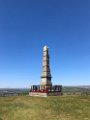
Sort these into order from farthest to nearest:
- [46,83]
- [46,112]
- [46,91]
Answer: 1. [46,83]
2. [46,91]
3. [46,112]

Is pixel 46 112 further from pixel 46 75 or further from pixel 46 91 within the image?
pixel 46 75

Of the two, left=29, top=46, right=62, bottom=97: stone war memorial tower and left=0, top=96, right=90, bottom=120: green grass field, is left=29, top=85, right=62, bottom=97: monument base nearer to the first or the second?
left=29, top=46, right=62, bottom=97: stone war memorial tower

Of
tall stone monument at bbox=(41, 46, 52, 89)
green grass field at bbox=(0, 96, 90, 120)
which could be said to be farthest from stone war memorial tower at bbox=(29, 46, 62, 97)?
green grass field at bbox=(0, 96, 90, 120)

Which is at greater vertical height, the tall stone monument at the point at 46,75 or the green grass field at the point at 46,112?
the tall stone monument at the point at 46,75

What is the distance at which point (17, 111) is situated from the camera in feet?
98.0

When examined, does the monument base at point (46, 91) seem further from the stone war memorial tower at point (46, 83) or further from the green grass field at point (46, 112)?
the green grass field at point (46, 112)

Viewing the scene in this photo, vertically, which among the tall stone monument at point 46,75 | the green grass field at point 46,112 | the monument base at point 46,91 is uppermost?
the tall stone monument at point 46,75

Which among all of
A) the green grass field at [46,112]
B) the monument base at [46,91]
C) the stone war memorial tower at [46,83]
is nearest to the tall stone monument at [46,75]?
the stone war memorial tower at [46,83]

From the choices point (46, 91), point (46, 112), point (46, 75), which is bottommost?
point (46, 112)

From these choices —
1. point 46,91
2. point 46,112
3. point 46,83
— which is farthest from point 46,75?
point 46,112

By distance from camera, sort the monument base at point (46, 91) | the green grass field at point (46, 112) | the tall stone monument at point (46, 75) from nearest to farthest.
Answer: the green grass field at point (46, 112), the monument base at point (46, 91), the tall stone monument at point (46, 75)

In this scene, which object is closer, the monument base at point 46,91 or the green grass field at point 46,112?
the green grass field at point 46,112

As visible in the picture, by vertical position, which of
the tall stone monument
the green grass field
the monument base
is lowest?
the green grass field

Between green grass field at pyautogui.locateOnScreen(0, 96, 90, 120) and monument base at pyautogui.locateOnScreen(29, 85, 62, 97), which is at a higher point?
monument base at pyautogui.locateOnScreen(29, 85, 62, 97)
